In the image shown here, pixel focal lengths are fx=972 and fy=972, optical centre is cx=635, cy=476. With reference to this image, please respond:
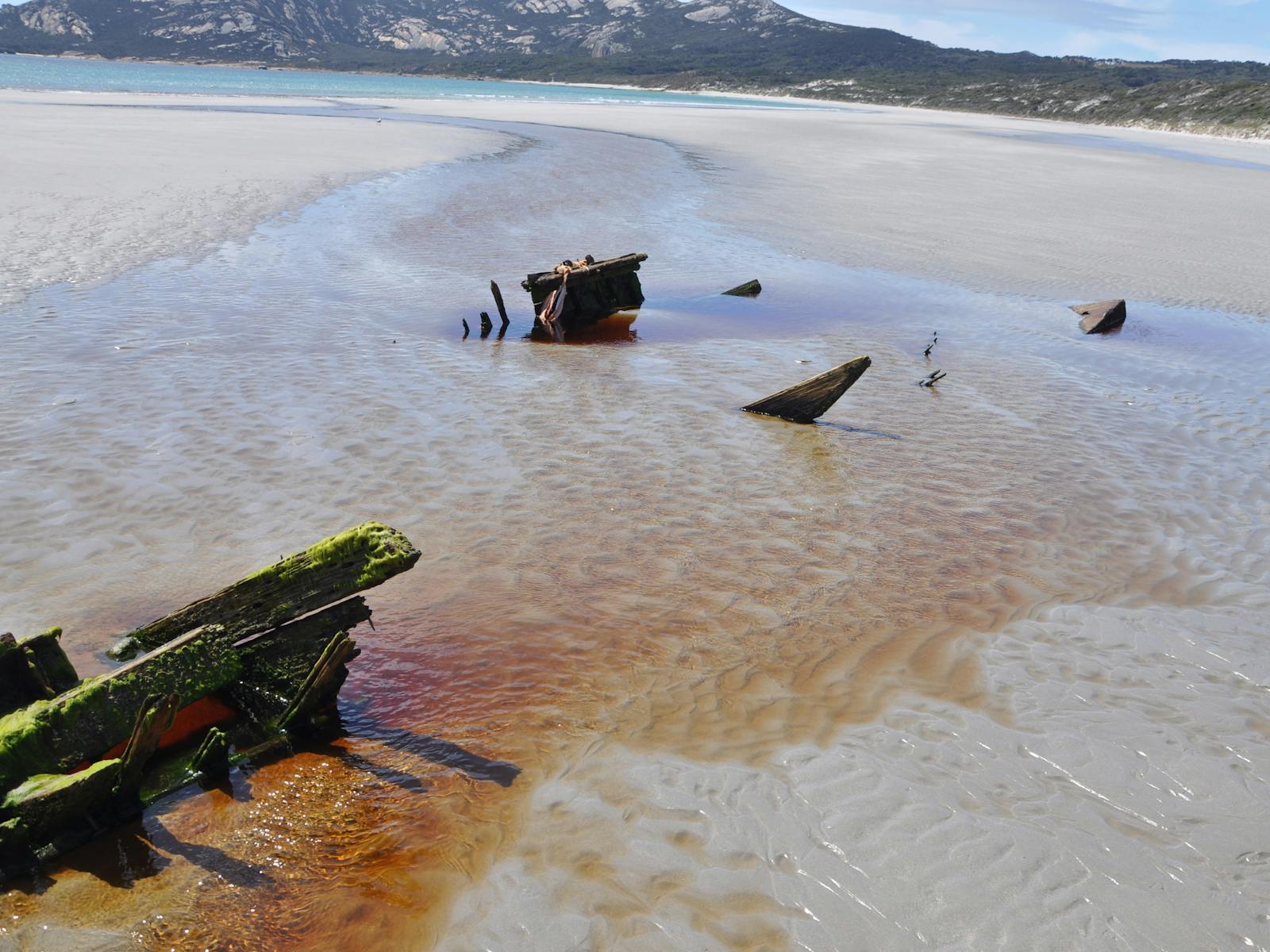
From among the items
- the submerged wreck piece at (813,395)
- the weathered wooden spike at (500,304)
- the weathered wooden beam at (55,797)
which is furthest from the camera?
the weathered wooden spike at (500,304)

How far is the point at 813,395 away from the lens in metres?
11.7

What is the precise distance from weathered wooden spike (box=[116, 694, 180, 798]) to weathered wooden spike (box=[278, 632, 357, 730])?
2.42ft

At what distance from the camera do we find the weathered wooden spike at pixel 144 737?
4719mm

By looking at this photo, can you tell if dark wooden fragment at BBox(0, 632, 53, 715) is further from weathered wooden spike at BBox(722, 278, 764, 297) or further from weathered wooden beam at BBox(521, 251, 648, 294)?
weathered wooden spike at BBox(722, 278, 764, 297)

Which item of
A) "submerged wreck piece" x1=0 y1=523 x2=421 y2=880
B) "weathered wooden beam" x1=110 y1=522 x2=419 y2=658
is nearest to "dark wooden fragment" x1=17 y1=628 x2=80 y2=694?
"submerged wreck piece" x1=0 y1=523 x2=421 y2=880

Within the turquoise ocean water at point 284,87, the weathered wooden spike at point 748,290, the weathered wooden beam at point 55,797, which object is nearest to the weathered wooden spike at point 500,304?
the weathered wooden spike at point 748,290

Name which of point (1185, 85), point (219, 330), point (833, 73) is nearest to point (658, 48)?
point (833, 73)

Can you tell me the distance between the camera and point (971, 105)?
110 meters

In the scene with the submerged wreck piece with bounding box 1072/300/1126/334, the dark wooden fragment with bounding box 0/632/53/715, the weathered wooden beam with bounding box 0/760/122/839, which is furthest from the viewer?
the submerged wreck piece with bounding box 1072/300/1126/334

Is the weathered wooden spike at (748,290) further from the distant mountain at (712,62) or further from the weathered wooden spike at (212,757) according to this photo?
the distant mountain at (712,62)

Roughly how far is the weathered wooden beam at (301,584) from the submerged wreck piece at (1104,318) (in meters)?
15.0

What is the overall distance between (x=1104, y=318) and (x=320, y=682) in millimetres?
15522

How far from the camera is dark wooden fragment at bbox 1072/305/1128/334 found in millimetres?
16812

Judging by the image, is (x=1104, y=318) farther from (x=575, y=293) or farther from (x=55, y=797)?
(x=55, y=797)
